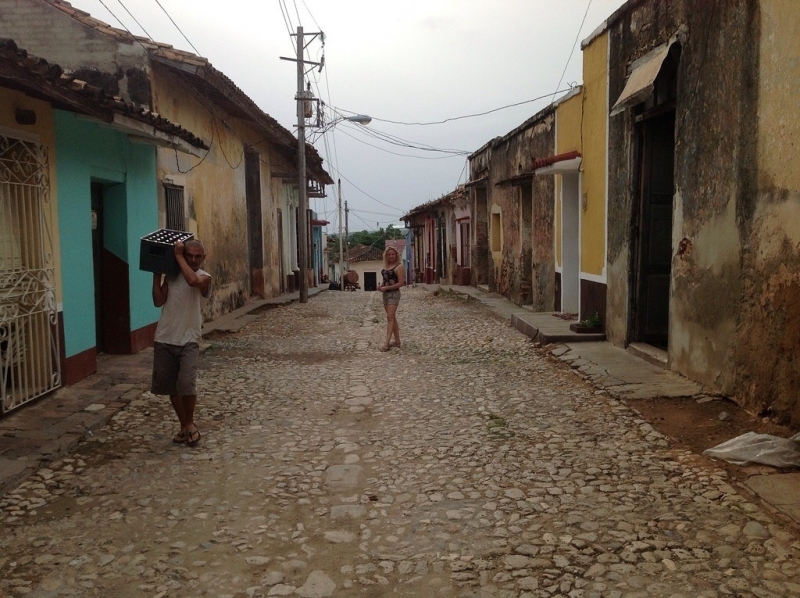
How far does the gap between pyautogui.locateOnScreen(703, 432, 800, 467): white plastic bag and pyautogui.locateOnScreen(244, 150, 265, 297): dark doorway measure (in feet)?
43.4

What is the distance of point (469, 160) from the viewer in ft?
68.8

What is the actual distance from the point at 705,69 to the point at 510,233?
939 centimetres

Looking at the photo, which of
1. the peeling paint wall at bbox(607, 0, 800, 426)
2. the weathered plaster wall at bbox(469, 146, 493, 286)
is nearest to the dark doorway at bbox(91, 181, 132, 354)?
the peeling paint wall at bbox(607, 0, 800, 426)

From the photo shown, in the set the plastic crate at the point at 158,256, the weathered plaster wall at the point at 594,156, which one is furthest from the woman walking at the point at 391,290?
the plastic crate at the point at 158,256

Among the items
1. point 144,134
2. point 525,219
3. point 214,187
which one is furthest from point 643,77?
point 214,187

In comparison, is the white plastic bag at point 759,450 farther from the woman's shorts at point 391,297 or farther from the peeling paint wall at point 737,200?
the woman's shorts at point 391,297

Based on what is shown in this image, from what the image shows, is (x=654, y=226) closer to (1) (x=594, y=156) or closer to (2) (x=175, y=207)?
(1) (x=594, y=156)

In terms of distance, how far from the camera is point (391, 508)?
3918 millimetres

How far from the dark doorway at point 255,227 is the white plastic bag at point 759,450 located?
1323 centimetres

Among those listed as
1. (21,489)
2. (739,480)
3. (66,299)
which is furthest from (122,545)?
(66,299)

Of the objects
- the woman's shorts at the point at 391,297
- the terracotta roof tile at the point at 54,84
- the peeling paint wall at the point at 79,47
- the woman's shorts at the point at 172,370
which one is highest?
the peeling paint wall at the point at 79,47

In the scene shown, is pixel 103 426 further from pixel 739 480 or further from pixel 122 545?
pixel 739 480

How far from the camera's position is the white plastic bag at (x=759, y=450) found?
4203mm

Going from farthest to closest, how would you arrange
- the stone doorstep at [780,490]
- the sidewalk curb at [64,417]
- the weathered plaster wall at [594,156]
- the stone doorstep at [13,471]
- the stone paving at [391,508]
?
the weathered plaster wall at [594,156] < the sidewalk curb at [64,417] < the stone doorstep at [13,471] < the stone doorstep at [780,490] < the stone paving at [391,508]
